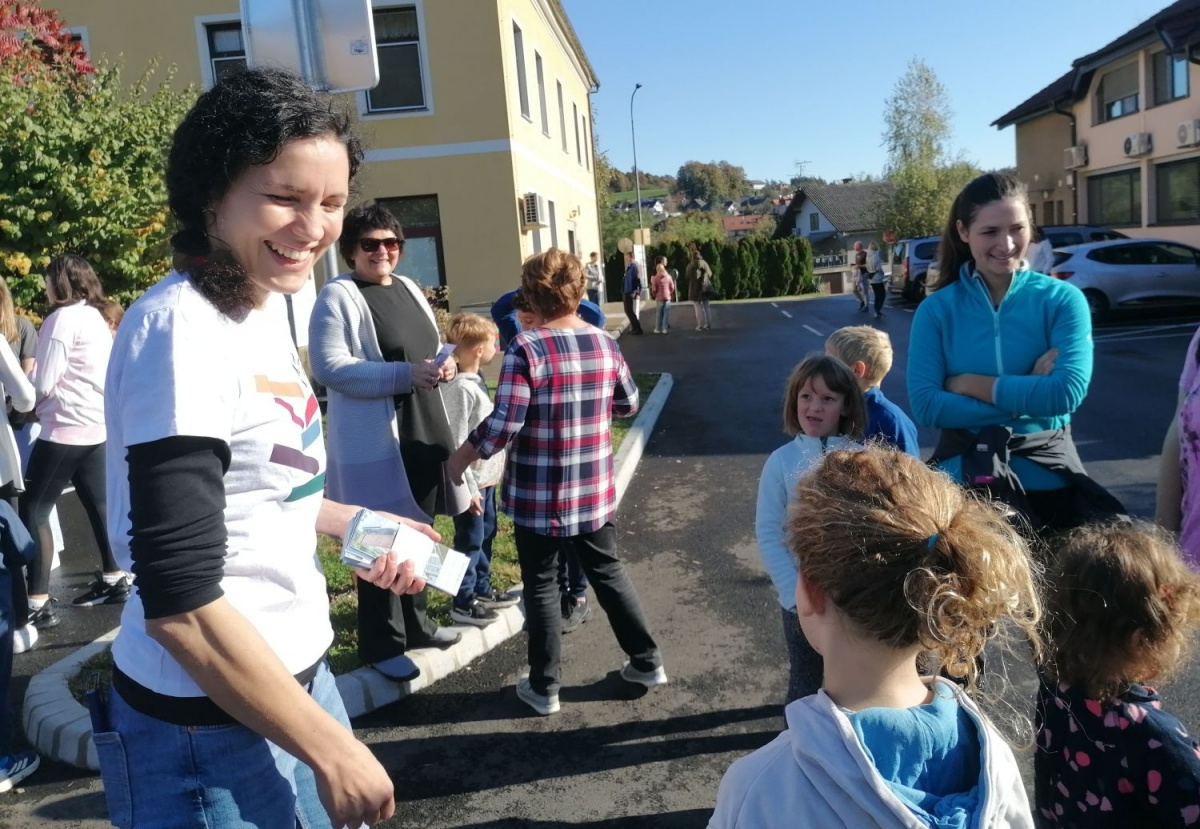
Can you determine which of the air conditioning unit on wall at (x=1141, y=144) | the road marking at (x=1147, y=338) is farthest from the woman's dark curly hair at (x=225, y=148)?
the air conditioning unit on wall at (x=1141, y=144)

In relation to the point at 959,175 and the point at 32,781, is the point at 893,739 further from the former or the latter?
the point at 959,175

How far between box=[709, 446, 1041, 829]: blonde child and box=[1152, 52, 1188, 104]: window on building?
25.7 meters

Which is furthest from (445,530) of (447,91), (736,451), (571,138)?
(571,138)

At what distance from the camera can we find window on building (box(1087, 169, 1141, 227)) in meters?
25.5

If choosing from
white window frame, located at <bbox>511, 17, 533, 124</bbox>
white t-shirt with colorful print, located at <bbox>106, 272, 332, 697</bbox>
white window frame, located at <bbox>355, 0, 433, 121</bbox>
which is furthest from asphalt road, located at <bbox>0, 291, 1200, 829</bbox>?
white window frame, located at <bbox>511, 17, 533, 124</bbox>

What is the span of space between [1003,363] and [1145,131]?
25621 millimetres

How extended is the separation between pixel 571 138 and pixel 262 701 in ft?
83.6

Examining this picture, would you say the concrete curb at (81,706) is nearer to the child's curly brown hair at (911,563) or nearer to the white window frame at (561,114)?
the child's curly brown hair at (911,563)

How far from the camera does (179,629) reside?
137cm

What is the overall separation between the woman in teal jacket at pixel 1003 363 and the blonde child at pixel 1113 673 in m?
0.79

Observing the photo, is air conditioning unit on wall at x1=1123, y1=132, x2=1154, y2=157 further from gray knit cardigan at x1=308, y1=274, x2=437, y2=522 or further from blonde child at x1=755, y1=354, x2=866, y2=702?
gray knit cardigan at x1=308, y1=274, x2=437, y2=522

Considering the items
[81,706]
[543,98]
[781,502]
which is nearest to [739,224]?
[543,98]

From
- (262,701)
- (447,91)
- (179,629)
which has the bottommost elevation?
(262,701)

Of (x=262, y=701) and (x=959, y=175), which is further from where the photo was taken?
(x=959, y=175)
